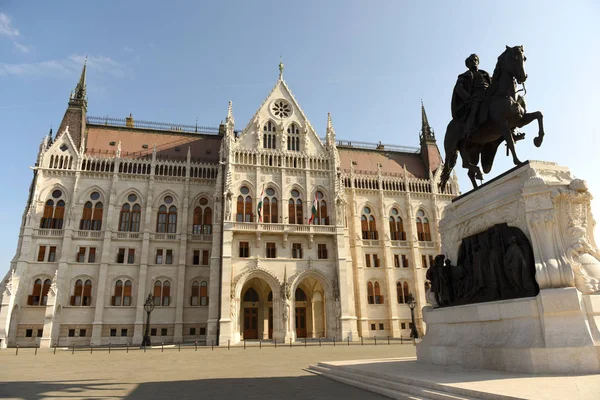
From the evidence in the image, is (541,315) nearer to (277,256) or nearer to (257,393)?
(257,393)

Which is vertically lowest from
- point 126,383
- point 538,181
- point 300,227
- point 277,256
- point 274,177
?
point 126,383

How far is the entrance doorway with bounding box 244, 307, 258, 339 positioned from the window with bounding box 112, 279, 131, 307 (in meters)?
11.5

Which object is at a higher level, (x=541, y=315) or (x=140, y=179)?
(x=140, y=179)

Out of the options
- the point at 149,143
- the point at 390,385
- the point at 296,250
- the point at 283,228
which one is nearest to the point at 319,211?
the point at 283,228

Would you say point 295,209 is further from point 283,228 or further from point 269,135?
point 269,135

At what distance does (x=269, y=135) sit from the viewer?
4125 cm

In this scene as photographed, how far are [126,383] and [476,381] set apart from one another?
362 inches

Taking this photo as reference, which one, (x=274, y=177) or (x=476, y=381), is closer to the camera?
(x=476, y=381)

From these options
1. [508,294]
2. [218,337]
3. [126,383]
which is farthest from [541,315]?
[218,337]

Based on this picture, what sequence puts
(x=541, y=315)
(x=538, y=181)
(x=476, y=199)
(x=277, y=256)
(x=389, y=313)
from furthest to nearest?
(x=389, y=313)
(x=277, y=256)
(x=476, y=199)
(x=538, y=181)
(x=541, y=315)

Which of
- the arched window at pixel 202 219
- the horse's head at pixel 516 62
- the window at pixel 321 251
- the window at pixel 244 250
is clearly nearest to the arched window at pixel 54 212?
the arched window at pixel 202 219

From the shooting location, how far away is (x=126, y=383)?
35.6 ft

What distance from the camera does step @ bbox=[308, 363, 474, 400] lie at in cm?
647

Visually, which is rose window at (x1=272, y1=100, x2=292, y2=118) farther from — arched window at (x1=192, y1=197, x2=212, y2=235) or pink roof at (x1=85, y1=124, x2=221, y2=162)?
arched window at (x1=192, y1=197, x2=212, y2=235)
